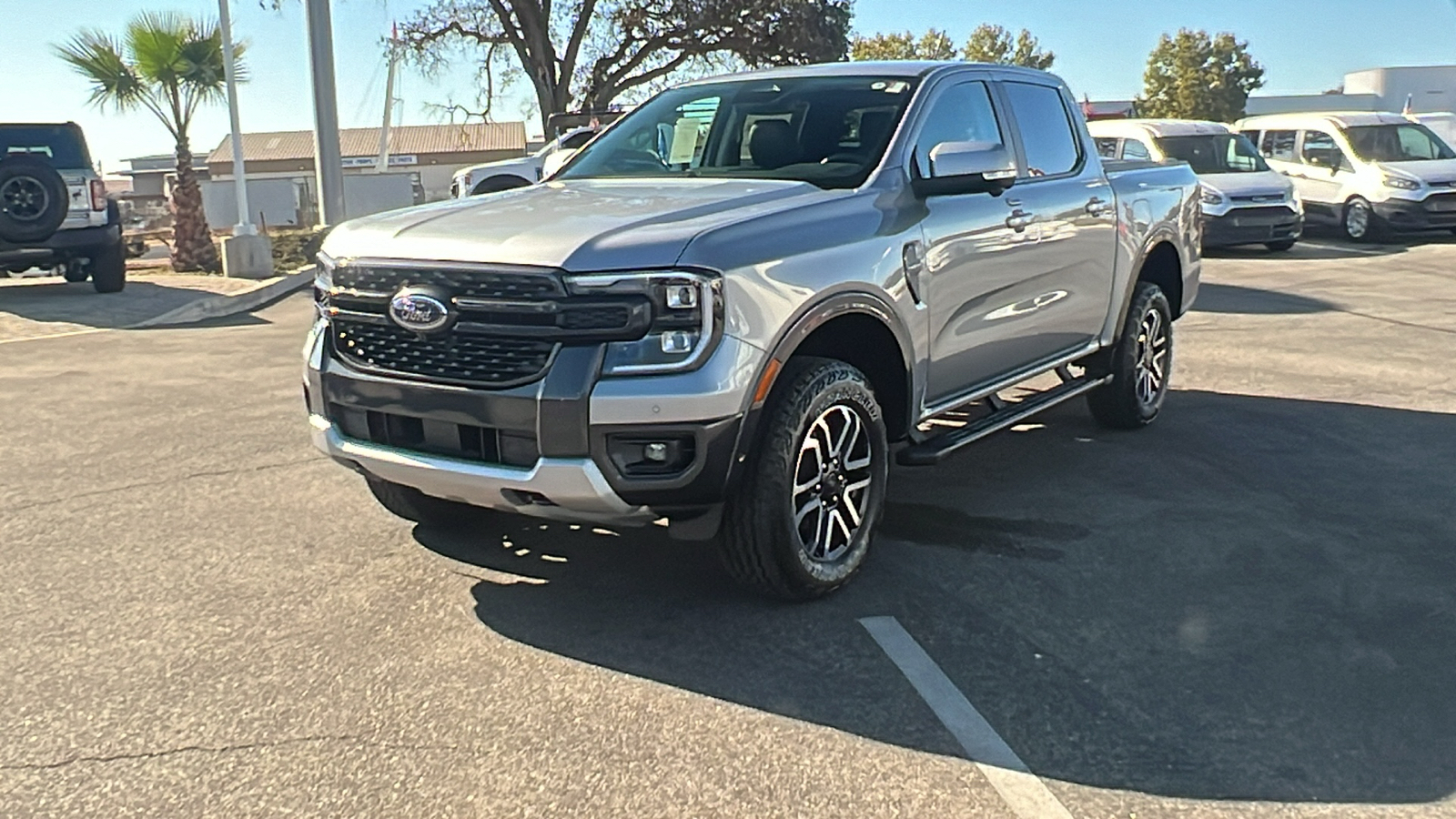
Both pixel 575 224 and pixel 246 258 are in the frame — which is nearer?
pixel 575 224

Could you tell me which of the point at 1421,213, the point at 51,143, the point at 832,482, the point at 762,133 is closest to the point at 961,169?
the point at 762,133

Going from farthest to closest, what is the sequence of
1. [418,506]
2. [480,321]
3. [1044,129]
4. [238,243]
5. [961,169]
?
[238,243]
[1044,129]
[418,506]
[961,169]
[480,321]

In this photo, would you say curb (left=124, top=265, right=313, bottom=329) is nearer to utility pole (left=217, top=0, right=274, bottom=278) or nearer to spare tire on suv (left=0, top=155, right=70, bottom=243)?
utility pole (left=217, top=0, right=274, bottom=278)

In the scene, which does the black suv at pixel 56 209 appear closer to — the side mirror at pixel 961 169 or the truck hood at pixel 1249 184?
the side mirror at pixel 961 169

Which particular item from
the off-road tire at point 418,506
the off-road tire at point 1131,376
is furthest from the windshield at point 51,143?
the off-road tire at point 1131,376

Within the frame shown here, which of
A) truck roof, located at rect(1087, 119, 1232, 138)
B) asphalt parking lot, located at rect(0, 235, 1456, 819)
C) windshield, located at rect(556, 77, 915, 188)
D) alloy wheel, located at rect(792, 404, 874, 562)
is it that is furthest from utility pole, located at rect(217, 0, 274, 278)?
alloy wheel, located at rect(792, 404, 874, 562)

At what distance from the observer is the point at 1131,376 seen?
6793 millimetres

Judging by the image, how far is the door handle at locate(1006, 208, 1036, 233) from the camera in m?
5.42

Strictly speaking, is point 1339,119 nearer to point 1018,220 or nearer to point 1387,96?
point 1018,220

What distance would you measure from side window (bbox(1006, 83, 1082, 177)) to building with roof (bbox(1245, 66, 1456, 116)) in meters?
81.9

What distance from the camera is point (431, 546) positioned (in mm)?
5043

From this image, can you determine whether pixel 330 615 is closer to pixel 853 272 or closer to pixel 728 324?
pixel 728 324

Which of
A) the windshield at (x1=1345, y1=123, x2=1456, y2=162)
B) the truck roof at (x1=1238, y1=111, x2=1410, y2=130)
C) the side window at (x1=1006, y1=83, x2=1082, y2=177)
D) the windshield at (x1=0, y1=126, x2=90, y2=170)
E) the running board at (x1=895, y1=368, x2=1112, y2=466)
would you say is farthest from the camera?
the truck roof at (x1=1238, y1=111, x2=1410, y2=130)

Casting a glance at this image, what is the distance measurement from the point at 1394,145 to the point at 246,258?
52.8 feet
